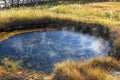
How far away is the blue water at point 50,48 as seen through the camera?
18.8 metres

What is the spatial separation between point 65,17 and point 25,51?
970cm

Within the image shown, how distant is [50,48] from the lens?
21500 millimetres

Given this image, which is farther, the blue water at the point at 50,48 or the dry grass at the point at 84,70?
the blue water at the point at 50,48

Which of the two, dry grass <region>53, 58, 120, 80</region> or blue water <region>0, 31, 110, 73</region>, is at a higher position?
dry grass <region>53, 58, 120, 80</region>

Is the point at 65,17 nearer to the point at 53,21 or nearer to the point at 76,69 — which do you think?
the point at 53,21

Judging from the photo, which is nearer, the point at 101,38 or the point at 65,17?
the point at 101,38

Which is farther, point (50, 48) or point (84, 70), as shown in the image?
point (50, 48)

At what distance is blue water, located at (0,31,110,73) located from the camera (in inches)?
738

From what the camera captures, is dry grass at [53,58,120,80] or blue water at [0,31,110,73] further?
blue water at [0,31,110,73]

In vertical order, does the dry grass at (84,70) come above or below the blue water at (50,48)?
above

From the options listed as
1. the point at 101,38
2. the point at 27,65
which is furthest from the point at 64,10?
the point at 27,65

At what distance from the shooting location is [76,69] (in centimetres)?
1496

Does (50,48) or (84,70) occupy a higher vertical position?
(84,70)

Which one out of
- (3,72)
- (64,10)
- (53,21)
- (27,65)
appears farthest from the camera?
(64,10)
